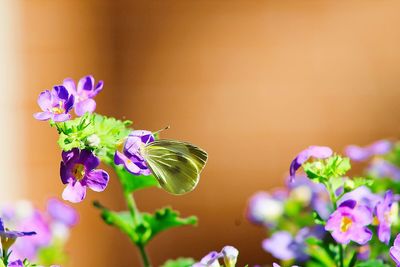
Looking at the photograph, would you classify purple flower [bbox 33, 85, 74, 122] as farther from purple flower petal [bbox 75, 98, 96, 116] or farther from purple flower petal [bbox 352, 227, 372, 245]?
purple flower petal [bbox 352, 227, 372, 245]

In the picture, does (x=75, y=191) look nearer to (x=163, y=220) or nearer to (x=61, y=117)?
(x=61, y=117)

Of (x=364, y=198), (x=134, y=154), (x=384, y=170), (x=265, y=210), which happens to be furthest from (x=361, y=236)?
(x=265, y=210)

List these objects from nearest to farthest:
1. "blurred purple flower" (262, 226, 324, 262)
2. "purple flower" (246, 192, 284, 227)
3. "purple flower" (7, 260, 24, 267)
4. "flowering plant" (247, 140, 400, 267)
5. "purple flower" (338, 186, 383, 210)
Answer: "purple flower" (7, 260, 24, 267), "flowering plant" (247, 140, 400, 267), "purple flower" (338, 186, 383, 210), "blurred purple flower" (262, 226, 324, 262), "purple flower" (246, 192, 284, 227)

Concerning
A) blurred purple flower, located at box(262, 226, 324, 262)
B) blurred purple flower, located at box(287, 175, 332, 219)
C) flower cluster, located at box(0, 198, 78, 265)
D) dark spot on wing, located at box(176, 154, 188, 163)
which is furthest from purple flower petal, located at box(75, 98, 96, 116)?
blurred purple flower, located at box(287, 175, 332, 219)

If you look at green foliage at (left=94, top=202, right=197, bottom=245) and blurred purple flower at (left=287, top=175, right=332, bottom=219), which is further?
blurred purple flower at (left=287, top=175, right=332, bottom=219)

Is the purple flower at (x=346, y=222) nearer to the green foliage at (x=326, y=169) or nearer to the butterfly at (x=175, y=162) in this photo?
the green foliage at (x=326, y=169)

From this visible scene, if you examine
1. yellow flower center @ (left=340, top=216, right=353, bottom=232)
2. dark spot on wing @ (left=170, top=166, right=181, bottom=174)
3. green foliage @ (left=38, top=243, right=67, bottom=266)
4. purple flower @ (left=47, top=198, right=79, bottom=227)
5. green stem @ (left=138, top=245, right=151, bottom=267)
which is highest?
purple flower @ (left=47, top=198, right=79, bottom=227)
